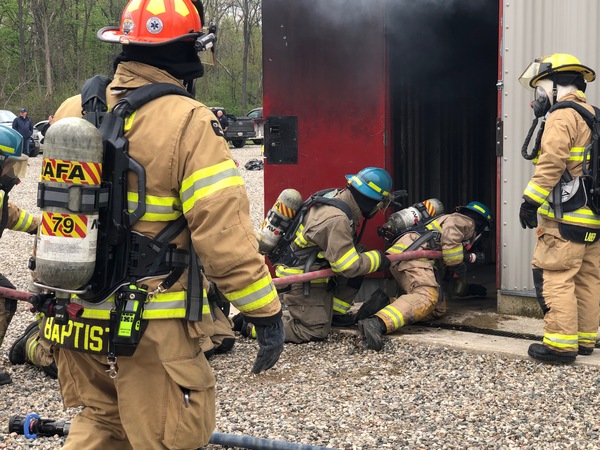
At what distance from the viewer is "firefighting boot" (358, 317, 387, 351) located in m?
6.11

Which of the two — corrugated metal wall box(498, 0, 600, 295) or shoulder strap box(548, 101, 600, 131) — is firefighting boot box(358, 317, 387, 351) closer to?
corrugated metal wall box(498, 0, 600, 295)

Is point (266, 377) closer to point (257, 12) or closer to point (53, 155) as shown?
point (53, 155)

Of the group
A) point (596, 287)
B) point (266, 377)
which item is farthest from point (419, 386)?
point (596, 287)

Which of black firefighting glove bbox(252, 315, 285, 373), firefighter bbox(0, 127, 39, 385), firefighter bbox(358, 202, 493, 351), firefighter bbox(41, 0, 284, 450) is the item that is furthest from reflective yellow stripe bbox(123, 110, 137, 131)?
firefighter bbox(358, 202, 493, 351)

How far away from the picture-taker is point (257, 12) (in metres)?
48.4

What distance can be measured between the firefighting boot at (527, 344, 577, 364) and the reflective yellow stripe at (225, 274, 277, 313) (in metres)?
3.16

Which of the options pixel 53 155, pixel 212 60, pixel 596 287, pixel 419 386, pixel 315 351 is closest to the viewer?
pixel 53 155

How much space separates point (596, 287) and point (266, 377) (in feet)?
7.59

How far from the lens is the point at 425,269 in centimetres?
670

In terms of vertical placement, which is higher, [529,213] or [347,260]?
[529,213]

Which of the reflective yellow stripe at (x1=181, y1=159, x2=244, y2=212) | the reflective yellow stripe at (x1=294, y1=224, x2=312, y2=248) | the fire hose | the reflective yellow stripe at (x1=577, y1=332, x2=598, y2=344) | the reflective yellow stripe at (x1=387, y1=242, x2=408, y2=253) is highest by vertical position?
the reflective yellow stripe at (x1=181, y1=159, x2=244, y2=212)

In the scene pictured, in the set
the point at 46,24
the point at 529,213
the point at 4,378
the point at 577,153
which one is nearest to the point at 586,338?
the point at 529,213

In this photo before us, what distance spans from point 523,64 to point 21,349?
4.25 metres

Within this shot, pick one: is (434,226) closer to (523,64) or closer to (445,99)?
(523,64)
